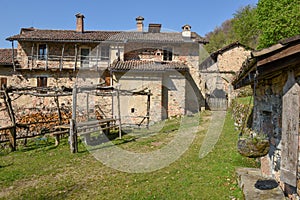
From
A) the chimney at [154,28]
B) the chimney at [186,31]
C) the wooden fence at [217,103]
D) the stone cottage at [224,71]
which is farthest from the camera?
the stone cottage at [224,71]

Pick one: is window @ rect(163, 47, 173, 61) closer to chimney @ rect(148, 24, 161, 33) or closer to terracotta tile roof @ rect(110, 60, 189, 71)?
terracotta tile roof @ rect(110, 60, 189, 71)

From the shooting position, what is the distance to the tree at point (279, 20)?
16828mm

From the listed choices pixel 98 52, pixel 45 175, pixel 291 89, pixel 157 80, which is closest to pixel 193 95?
pixel 157 80

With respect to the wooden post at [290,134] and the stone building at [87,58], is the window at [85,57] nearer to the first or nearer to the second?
the stone building at [87,58]

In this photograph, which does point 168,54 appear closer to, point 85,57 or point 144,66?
point 144,66

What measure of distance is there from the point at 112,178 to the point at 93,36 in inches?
652

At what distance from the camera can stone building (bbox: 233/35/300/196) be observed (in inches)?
118

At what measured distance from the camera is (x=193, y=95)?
20.0 meters

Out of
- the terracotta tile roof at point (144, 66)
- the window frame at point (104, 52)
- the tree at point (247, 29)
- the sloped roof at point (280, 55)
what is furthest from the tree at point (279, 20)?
the sloped roof at point (280, 55)

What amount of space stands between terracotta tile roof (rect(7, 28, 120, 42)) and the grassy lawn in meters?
12.9

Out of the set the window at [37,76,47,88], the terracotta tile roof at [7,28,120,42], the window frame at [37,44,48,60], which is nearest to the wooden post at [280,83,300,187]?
the terracotta tile roof at [7,28,120,42]

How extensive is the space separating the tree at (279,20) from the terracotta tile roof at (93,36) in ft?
15.8

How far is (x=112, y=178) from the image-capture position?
6141 millimetres

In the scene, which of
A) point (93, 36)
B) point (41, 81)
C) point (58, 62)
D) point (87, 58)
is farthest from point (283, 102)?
point (41, 81)
